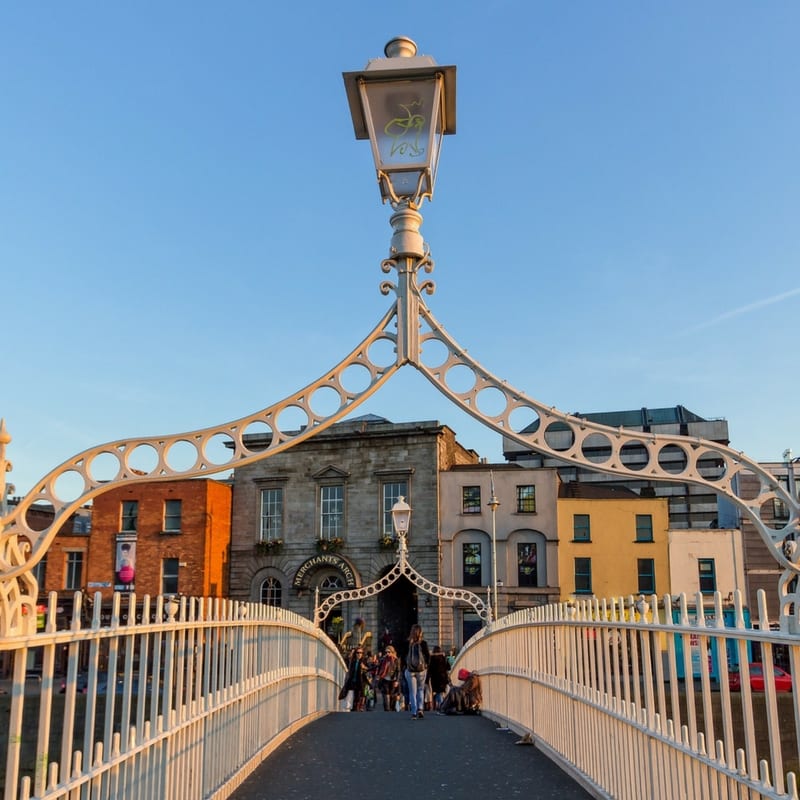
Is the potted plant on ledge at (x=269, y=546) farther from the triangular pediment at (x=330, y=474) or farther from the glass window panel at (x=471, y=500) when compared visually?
the glass window panel at (x=471, y=500)

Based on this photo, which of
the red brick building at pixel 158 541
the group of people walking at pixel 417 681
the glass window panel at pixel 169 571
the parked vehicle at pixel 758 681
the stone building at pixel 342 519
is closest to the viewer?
the group of people walking at pixel 417 681

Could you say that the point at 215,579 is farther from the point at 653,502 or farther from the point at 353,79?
the point at 353,79

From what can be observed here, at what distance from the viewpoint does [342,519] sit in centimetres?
4034

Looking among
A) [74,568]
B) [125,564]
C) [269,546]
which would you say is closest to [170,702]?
[269,546]

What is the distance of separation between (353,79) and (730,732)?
5.05 m

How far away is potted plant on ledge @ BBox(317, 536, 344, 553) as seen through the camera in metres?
39.6

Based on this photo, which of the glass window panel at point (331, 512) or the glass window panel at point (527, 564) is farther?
the glass window panel at point (331, 512)

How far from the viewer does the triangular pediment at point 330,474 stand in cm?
4075

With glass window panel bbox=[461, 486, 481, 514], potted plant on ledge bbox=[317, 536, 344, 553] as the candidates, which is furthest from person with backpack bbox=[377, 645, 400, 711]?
potted plant on ledge bbox=[317, 536, 344, 553]

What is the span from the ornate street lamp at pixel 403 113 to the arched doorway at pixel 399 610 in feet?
110

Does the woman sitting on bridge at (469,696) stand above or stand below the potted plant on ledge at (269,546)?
below

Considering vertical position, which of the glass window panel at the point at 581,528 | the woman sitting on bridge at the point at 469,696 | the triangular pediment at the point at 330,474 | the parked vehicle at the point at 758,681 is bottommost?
the parked vehicle at the point at 758,681

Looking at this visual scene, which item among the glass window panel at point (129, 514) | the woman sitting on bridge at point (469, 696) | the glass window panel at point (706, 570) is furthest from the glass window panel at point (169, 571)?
the woman sitting on bridge at point (469, 696)

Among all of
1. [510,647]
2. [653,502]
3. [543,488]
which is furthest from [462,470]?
[510,647]
